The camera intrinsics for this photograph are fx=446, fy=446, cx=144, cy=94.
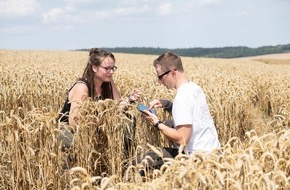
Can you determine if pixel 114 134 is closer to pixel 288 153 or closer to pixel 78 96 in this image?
pixel 78 96

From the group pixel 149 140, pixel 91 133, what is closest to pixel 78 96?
pixel 91 133

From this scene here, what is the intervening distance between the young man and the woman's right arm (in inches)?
39.9

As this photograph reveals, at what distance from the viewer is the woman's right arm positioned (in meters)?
4.76

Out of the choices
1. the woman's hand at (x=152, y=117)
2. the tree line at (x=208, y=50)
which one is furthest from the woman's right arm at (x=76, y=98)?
the tree line at (x=208, y=50)

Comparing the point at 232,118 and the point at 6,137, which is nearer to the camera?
the point at 6,137

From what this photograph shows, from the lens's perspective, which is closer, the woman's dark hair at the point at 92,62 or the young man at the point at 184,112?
the young man at the point at 184,112

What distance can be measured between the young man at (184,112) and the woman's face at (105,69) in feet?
3.56

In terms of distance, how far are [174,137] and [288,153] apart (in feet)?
3.75

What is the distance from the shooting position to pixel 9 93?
22.4 feet

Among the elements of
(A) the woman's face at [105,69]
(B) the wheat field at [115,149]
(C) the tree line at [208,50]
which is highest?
(A) the woman's face at [105,69]

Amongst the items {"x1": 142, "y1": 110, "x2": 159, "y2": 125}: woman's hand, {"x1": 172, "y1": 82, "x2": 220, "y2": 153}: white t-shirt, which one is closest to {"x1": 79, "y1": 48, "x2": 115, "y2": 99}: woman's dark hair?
{"x1": 142, "y1": 110, "x2": 159, "y2": 125}: woman's hand

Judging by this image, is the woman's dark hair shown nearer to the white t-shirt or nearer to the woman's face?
the woman's face

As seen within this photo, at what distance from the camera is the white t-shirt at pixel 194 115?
152 inches

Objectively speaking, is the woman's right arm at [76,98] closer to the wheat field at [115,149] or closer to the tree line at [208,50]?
the wheat field at [115,149]
